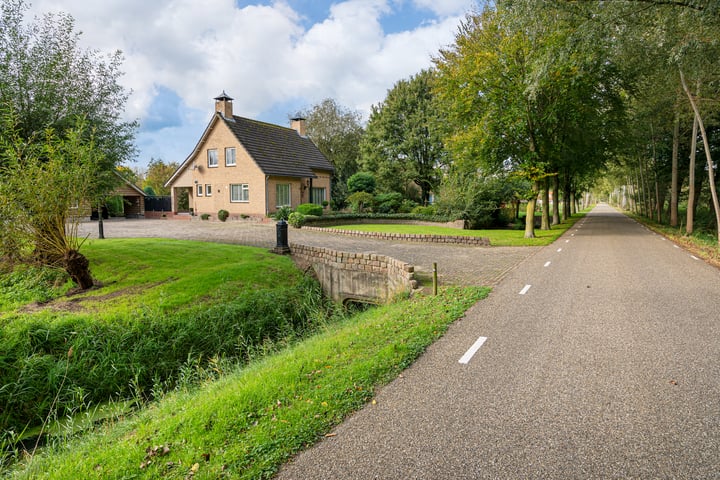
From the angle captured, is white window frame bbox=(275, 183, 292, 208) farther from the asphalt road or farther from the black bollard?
the asphalt road

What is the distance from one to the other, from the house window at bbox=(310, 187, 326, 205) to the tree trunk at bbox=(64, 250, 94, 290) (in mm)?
25953

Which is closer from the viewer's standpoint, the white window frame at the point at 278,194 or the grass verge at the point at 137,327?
the grass verge at the point at 137,327

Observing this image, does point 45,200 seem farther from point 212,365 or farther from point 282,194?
point 282,194

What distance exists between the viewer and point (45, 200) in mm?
8836

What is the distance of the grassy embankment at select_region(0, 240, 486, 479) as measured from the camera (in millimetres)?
3586

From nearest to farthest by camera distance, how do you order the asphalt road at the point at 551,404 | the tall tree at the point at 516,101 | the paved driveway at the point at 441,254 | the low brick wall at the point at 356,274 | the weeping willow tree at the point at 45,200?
the asphalt road at the point at 551,404, the weeping willow tree at the point at 45,200, the paved driveway at the point at 441,254, the low brick wall at the point at 356,274, the tall tree at the point at 516,101

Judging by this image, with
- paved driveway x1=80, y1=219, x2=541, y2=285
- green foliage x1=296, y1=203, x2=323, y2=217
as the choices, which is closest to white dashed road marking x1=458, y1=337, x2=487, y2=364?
paved driveway x1=80, y1=219, x2=541, y2=285

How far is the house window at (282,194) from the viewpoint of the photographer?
1249 inches

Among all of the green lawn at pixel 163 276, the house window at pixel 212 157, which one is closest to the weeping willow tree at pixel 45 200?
the green lawn at pixel 163 276

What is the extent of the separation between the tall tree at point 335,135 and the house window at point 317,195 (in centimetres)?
1402

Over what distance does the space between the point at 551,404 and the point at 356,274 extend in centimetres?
915

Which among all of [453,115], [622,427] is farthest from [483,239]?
[622,427]

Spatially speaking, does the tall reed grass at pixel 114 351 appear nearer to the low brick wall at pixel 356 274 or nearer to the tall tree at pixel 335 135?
the low brick wall at pixel 356 274

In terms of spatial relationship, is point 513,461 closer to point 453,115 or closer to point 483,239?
point 483,239
